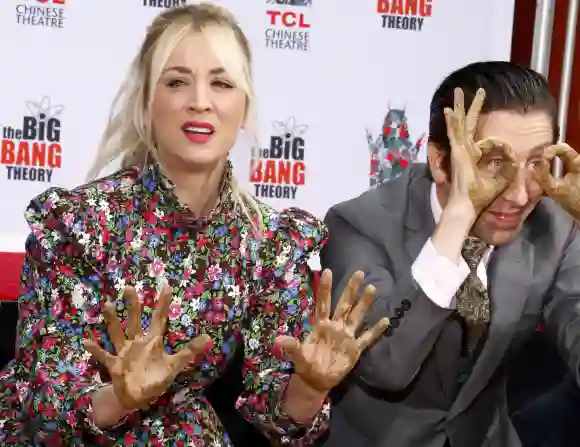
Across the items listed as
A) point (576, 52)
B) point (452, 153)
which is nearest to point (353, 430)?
point (452, 153)

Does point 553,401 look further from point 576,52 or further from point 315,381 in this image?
point 576,52

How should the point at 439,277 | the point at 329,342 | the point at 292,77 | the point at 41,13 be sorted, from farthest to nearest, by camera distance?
the point at 292,77 < the point at 41,13 < the point at 439,277 < the point at 329,342

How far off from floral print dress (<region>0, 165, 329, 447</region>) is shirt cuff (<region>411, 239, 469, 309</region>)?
21 cm

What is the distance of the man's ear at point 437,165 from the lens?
1.54 metres

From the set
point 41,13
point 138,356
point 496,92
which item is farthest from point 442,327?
point 41,13

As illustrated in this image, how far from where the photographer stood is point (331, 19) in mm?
2445

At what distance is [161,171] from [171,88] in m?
0.14

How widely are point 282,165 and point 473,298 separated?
41.4 inches

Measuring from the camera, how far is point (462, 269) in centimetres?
140

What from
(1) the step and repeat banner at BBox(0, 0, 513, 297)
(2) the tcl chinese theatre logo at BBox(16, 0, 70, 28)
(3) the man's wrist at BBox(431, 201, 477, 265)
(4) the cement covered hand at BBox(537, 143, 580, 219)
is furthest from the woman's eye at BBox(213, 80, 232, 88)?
(2) the tcl chinese theatre logo at BBox(16, 0, 70, 28)

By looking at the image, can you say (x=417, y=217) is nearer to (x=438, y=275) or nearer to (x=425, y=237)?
(x=425, y=237)

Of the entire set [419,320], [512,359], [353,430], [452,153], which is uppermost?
[452,153]

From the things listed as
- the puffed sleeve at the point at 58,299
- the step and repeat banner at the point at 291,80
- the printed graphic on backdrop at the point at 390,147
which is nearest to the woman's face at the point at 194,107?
the puffed sleeve at the point at 58,299

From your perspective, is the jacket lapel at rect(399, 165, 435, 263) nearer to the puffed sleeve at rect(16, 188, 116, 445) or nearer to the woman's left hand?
the woman's left hand
